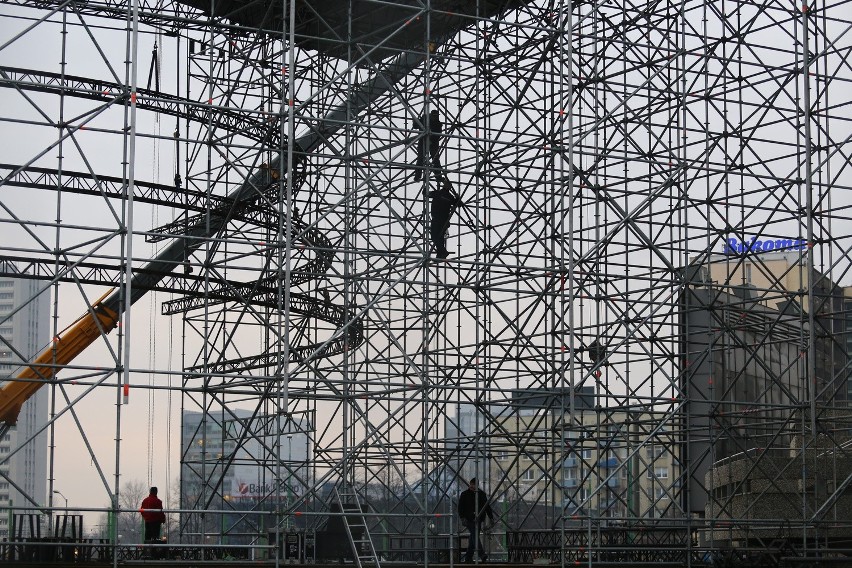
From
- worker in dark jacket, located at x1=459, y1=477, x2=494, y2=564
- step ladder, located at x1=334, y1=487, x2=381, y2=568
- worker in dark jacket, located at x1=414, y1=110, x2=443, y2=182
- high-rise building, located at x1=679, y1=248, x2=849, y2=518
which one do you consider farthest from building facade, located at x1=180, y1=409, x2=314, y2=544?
high-rise building, located at x1=679, y1=248, x2=849, y2=518

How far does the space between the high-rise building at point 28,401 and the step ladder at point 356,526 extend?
7303 mm

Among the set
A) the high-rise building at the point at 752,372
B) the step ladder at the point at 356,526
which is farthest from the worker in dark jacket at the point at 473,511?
the high-rise building at the point at 752,372

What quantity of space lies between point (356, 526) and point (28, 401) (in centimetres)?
1039

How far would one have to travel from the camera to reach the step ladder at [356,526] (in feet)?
69.7

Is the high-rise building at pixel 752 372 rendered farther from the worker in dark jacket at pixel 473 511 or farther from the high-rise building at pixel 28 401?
the high-rise building at pixel 28 401

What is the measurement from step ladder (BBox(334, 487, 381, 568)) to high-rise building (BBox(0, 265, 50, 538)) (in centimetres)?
730

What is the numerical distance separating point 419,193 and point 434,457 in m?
5.61

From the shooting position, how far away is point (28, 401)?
29531 millimetres

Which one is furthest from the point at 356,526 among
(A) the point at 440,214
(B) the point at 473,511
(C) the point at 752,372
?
(C) the point at 752,372

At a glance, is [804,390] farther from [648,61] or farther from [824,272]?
[648,61]

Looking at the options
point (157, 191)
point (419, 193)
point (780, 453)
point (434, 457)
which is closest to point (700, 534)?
point (780, 453)

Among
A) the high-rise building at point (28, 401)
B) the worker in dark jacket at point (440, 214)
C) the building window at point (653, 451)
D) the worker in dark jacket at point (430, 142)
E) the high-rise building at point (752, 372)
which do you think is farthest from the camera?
the building window at point (653, 451)

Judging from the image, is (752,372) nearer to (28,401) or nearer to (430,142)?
(430,142)

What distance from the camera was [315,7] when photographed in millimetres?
26016
